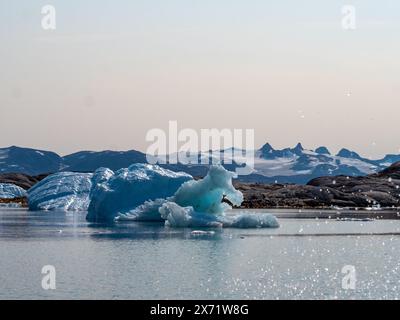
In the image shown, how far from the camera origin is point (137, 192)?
79500 mm

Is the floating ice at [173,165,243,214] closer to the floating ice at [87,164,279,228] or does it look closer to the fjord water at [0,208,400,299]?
the floating ice at [87,164,279,228]

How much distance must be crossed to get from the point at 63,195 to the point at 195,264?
296 ft

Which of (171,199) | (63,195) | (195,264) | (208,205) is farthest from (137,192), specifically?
(63,195)

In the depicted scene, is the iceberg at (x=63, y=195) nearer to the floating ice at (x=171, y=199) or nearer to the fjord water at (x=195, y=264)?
the floating ice at (x=171, y=199)

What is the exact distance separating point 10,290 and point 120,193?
46524mm

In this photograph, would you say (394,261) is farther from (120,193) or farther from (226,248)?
(120,193)

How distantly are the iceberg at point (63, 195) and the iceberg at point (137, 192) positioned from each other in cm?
4634

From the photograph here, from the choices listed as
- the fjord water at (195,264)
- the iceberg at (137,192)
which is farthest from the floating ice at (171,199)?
the fjord water at (195,264)

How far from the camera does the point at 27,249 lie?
53.0 m

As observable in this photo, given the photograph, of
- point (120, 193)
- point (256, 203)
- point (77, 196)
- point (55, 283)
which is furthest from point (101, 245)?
point (256, 203)

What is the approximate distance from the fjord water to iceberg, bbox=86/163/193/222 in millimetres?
9058

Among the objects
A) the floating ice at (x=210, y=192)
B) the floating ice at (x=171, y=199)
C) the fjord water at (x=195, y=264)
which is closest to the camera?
the fjord water at (x=195, y=264)

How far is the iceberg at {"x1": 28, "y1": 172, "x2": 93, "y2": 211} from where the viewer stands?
13025 centimetres

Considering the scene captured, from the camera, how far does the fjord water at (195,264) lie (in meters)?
34.6
